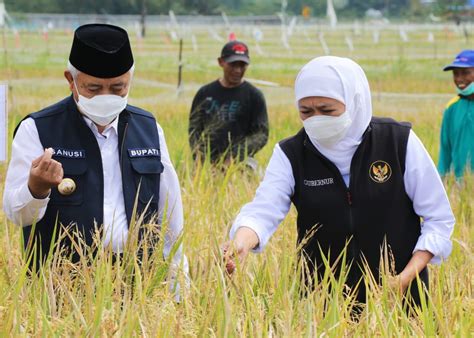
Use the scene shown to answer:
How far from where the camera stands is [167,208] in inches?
130

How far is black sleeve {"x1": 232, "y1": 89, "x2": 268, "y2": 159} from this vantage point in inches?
280

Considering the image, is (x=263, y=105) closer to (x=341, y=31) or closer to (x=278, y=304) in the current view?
(x=278, y=304)

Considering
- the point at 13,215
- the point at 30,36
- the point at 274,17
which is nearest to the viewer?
the point at 13,215

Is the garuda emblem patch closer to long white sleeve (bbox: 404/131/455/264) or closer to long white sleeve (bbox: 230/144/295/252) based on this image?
long white sleeve (bbox: 404/131/455/264)

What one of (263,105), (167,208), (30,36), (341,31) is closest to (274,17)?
(341,31)

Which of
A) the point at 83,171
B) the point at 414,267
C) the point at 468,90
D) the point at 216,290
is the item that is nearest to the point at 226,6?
the point at 468,90

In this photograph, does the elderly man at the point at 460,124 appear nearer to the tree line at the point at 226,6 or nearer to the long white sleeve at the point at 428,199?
the long white sleeve at the point at 428,199

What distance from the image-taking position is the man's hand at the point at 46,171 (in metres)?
2.87

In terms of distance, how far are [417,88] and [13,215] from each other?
16.0 m

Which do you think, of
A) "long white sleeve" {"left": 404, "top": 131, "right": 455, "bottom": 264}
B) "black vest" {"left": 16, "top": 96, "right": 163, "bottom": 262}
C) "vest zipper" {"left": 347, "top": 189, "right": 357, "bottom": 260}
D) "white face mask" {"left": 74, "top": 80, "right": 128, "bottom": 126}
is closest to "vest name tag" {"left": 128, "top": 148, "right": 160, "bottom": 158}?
"black vest" {"left": 16, "top": 96, "right": 163, "bottom": 262}

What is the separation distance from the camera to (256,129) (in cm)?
735

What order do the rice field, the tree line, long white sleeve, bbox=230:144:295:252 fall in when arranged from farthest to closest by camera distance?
the tree line, long white sleeve, bbox=230:144:295:252, the rice field

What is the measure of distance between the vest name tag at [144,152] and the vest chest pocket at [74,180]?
0.15 meters

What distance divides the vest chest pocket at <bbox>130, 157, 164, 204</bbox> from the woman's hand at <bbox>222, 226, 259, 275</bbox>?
0.98 ft
